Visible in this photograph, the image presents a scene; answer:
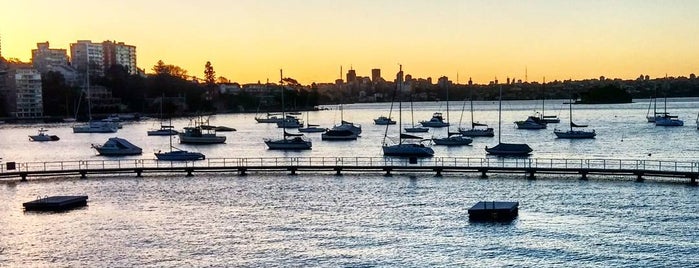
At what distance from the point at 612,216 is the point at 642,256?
29.9 feet

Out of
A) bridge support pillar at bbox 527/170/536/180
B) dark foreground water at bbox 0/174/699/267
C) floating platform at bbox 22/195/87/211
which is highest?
bridge support pillar at bbox 527/170/536/180

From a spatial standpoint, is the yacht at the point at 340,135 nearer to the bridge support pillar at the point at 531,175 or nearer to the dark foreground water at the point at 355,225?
the dark foreground water at the point at 355,225

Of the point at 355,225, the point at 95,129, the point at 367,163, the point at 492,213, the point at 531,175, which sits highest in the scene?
the point at 95,129

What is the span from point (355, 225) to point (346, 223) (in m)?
0.75

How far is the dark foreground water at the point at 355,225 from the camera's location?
35.2m

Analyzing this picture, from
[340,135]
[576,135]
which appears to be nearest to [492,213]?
[576,135]

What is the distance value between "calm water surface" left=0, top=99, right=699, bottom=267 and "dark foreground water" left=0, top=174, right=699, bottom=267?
0.27ft

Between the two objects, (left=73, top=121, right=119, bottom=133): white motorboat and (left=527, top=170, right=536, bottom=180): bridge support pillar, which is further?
(left=73, top=121, right=119, bottom=133): white motorboat

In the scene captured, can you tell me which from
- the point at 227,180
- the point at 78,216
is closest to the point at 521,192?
the point at 227,180

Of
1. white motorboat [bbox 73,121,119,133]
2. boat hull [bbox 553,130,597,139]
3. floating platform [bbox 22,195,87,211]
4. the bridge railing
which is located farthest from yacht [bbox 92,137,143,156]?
white motorboat [bbox 73,121,119,133]

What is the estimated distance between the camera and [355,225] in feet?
139

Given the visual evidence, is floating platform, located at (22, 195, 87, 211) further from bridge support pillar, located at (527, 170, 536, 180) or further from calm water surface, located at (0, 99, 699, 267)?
bridge support pillar, located at (527, 170, 536, 180)

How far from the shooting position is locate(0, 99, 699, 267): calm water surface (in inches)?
1391

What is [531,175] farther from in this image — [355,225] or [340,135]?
[340,135]
